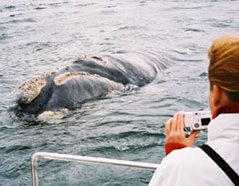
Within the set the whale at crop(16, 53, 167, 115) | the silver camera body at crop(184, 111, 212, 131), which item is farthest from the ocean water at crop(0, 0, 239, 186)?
the silver camera body at crop(184, 111, 212, 131)

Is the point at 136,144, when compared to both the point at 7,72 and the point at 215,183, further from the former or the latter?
the point at 7,72

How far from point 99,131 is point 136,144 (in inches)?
34.2

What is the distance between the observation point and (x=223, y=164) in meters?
2.16

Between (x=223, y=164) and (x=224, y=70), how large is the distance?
1.42 feet

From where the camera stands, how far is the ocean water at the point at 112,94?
6.89 m

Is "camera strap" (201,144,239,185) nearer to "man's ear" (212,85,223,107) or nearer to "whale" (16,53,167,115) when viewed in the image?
"man's ear" (212,85,223,107)

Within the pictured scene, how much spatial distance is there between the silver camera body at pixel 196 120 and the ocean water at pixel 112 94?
262cm

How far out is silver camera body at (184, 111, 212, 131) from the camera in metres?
2.78

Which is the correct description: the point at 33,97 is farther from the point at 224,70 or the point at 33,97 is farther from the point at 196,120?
the point at 224,70

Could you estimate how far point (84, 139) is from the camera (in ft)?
25.1

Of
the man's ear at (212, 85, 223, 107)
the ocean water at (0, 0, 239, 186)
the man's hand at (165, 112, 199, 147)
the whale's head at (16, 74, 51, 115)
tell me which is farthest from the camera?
the whale's head at (16, 74, 51, 115)

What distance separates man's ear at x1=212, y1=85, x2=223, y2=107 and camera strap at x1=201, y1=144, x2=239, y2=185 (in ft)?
0.74

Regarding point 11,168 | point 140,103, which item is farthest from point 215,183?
point 140,103

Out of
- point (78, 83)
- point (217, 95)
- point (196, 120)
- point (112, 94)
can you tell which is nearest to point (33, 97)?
point (78, 83)
